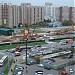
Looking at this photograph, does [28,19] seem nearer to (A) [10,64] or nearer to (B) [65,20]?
(B) [65,20]

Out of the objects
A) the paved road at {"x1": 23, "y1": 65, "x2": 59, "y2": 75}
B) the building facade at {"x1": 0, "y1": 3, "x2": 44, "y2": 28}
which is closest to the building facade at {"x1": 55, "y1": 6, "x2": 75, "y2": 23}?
the building facade at {"x1": 0, "y1": 3, "x2": 44, "y2": 28}

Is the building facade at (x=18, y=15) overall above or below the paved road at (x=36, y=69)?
above

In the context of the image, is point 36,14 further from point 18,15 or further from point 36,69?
point 36,69

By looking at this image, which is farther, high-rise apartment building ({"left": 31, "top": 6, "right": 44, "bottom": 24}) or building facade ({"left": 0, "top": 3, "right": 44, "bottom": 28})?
high-rise apartment building ({"left": 31, "top": 6, "right": 44, "bottom": 24})

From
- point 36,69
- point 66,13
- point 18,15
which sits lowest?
point 36,69

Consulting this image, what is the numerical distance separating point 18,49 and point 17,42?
1227mm

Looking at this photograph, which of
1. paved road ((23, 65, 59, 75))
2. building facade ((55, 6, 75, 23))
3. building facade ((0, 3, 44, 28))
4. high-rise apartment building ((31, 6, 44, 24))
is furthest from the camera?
building facade ((55, 6, 75, 23))

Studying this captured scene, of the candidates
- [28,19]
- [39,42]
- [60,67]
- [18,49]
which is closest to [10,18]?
[28,19]

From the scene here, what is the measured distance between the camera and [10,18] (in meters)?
10.5

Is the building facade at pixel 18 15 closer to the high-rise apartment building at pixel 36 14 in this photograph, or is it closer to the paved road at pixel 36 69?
the high-rise apartment building at pixel 36 14

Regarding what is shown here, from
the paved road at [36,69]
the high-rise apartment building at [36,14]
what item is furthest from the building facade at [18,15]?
the paved road at [36,69]

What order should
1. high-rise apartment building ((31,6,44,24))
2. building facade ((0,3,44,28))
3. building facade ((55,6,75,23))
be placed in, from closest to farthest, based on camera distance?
building facade ((0,3,44,28))
high-rise apartment building ((31,6,44,24))
building facade ((55,6,75,23))


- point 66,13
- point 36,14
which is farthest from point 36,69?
point 66,13

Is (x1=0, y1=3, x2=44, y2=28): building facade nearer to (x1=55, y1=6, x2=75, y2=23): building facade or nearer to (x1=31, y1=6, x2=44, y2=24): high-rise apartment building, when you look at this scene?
(x1=31, y1=6, x2=44, y2=24): high-rise apartment building
